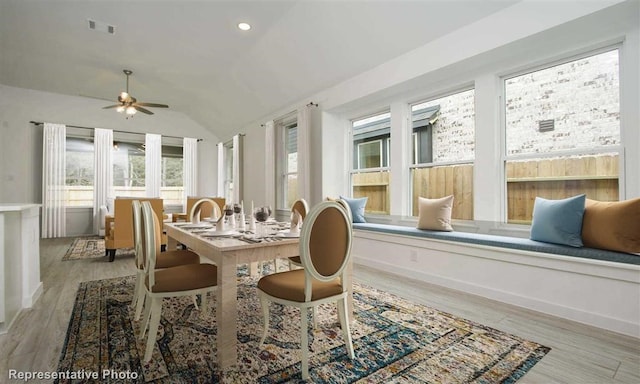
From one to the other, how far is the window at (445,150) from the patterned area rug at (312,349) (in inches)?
66.2

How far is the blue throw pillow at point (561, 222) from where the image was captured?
228 centimetres

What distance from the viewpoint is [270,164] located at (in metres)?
5.91

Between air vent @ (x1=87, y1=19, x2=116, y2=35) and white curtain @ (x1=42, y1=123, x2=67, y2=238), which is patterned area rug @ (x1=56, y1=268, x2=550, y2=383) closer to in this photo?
air vent @ (x1=87, y1=19, x2=116, y2=35)

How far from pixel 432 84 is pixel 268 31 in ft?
7.65

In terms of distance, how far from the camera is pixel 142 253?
6.27 feet

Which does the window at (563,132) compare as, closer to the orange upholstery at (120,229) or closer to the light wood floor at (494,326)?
the light wood floor at (494,326)

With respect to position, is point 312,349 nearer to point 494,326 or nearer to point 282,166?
point 494,326

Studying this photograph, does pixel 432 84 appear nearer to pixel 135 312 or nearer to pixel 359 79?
pixel 359 79

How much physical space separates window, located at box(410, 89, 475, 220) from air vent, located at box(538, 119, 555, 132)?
65 centimetres

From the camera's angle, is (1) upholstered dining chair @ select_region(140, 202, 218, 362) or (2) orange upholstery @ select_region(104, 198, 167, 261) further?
(2) orange upholstery @ select_region(104, 198, 167, 261)

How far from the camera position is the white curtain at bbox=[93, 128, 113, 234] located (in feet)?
22.8

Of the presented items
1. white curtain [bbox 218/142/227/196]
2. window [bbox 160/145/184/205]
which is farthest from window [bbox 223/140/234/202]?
window [bbox 160/145/184/205]

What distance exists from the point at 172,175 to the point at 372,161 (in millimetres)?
6157

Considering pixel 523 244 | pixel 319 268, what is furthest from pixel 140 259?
pixel 523 244
